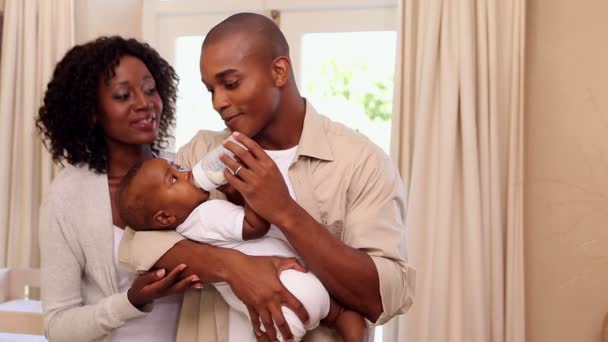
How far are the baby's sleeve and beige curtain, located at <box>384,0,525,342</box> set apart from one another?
1446mm

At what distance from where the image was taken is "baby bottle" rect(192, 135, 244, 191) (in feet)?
4.85

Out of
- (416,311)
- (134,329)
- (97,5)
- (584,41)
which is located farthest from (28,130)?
(584,41)

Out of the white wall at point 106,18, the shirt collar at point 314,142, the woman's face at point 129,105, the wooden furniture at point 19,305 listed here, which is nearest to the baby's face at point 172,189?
the shirt collar at point 314,142

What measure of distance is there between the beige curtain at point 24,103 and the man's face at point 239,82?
2051 mm

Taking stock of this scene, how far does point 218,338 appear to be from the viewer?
61.4 inches

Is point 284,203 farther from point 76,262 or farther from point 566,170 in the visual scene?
point 566,170

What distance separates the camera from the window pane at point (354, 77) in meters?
3.14

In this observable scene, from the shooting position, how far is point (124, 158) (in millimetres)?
2002

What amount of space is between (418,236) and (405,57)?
748 mm

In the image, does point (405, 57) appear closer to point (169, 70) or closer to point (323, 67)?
point (323, 67)

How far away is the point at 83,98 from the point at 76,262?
1.54 ft

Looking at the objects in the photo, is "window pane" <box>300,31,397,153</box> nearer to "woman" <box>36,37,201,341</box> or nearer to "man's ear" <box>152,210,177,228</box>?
"woman" <box>36,37,201,341</box>

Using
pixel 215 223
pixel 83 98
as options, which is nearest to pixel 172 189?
pixel 215 223

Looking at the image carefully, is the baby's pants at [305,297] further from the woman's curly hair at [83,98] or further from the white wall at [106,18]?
the white wall at [106,18]
